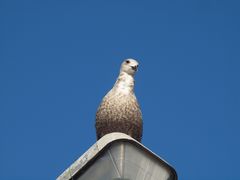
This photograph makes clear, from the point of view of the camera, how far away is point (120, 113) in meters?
5.39

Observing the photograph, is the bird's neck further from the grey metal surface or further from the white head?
the grey metal surface

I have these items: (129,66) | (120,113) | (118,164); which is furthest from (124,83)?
(118,164)

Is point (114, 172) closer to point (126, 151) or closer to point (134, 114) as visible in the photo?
point (126, 151)

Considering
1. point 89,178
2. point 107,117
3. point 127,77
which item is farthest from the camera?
point 127,77

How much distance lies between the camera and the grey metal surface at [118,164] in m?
3.96

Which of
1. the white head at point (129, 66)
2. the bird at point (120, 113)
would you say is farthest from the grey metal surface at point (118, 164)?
the white head at point (129, 66)

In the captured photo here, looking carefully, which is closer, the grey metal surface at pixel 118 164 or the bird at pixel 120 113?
the grey metal surface at pixel 118 164

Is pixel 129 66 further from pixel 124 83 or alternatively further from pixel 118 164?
pixel 118 164

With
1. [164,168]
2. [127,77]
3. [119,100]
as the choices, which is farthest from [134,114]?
[164,168]

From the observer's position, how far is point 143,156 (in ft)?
13.5

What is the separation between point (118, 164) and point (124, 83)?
1936mm

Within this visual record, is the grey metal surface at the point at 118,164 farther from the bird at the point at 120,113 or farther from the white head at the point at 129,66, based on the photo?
the white head at the point at 129,66

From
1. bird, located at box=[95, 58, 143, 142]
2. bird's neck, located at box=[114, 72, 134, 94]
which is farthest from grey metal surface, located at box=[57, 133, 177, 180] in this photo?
bird's neck, located at box=[114, 72, 134, 94]

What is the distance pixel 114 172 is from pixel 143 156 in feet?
0.84
